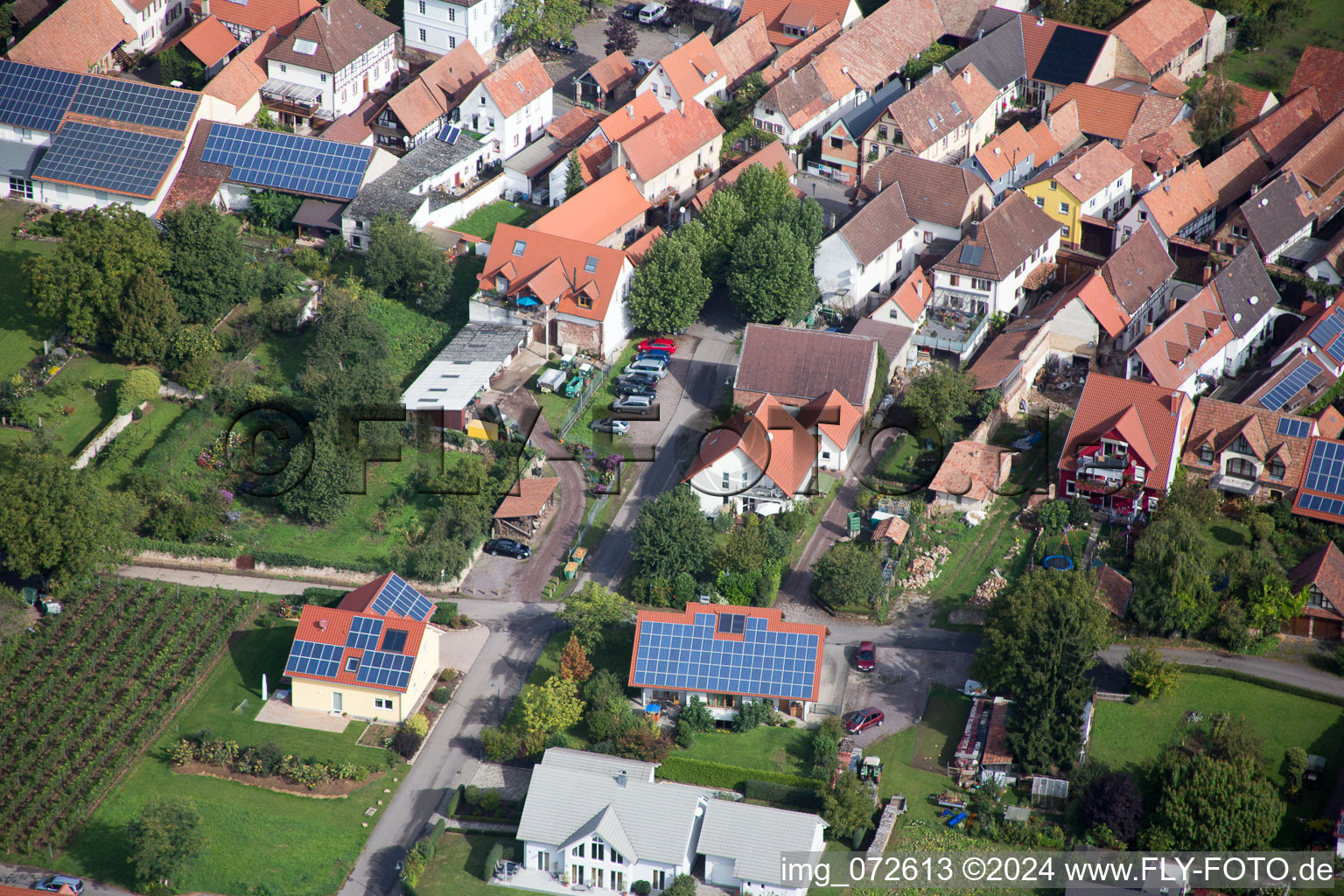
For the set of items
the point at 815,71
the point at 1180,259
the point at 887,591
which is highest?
the point at 815,71

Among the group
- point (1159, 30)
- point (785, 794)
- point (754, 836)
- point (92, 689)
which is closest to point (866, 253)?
point (1159, 30)

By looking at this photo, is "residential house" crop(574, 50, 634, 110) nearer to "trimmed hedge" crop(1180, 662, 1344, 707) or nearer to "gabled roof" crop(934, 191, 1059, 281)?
"gabled roof" crop(934, 191, 1059, 281)

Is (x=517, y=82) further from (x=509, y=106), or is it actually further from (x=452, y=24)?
(x=452, y=24)

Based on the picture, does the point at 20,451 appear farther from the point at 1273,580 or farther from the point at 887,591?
the point at 1273,580

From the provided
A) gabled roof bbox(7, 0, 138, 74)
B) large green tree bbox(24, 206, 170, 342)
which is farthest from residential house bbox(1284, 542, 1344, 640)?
gabled roof bbox(7, 0, 138, 74)

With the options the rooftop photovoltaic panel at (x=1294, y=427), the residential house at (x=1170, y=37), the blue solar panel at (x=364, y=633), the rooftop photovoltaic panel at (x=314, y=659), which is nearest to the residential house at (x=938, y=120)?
the residential house at (x=1170, y=37)

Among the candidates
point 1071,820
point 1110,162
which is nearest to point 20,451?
point 1071,820

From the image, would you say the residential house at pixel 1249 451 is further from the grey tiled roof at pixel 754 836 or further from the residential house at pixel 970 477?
the grey tiled roof at pixel 754 836

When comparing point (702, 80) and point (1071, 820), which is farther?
point (702, 80)
